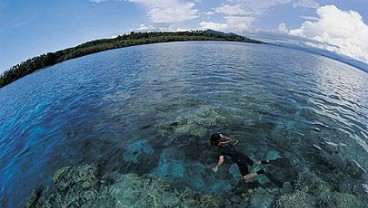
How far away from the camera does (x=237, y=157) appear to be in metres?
12.8

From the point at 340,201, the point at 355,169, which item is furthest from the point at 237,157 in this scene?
the point at 355,169

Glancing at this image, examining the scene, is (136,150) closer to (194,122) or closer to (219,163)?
(194,122)

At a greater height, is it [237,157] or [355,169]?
[237,157]

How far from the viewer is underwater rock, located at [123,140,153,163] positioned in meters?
14.1

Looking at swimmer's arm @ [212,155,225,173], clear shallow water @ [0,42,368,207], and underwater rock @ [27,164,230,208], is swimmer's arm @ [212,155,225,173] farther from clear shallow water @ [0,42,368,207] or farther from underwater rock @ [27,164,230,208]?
underwater rock @ [27,164,230,208]

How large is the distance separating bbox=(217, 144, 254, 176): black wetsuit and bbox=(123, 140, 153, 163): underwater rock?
14.1 feet

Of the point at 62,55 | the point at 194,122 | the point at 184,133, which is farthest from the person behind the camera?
the point at 62,55

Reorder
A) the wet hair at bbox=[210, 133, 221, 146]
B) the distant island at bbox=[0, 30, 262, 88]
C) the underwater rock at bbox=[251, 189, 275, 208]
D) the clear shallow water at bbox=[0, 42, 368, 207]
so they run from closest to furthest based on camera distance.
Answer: the underwater rock at bbox=[251, 189, 275, 208] → the clear shallow water at bbox=[0, 42, 368, 207] → the wet hair at bbox=[210, 133, 221, 146] → the distant island at bbox=[0, 30, 262, 88]

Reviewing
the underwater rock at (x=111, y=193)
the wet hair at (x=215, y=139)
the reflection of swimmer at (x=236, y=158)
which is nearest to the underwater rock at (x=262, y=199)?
the reflection of swimmer at (x=236, y=158)

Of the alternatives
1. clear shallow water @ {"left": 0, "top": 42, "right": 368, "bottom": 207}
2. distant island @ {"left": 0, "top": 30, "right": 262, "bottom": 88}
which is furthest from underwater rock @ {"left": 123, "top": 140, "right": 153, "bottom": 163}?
distant island @ {"left": 0, "top": 30, "right": 262, "bottom": 88}

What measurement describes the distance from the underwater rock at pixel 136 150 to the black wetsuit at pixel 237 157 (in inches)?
169

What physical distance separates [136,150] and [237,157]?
603 centimetres

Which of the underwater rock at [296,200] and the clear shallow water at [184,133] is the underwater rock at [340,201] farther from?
the clear shallow water at [184,133]

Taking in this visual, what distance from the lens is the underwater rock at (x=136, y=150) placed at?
1407 cm
